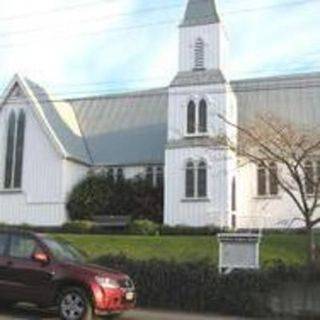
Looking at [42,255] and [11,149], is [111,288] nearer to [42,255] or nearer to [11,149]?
[42,255]

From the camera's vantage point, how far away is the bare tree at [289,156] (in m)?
25.8

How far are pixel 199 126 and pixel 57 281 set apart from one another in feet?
97.0

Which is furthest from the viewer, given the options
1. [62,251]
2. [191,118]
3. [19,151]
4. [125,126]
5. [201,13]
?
[125,126]

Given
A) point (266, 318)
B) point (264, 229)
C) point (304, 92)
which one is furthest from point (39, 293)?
point (304, 92)

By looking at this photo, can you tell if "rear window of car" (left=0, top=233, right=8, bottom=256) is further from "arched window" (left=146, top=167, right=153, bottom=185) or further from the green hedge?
"arched window" (left=146, top=167, right=153, bottom=185)

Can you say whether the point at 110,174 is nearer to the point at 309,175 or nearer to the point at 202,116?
the point at 202,116

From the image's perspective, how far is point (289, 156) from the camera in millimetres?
29297

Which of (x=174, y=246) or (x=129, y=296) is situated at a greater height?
(x=174, y=246)

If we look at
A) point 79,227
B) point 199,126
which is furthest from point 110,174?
point 79,227

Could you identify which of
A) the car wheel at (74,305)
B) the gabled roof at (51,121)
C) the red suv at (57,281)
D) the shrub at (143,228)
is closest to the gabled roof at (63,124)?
the gabled roof at (51,121)

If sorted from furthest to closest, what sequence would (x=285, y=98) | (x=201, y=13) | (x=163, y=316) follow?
(x=285, y=98), (x=201, y=13), (x=163, y=316)

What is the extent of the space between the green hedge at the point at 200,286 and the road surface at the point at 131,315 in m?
0.53

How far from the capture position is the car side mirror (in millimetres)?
18672

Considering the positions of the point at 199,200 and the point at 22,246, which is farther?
the point at 199,200
